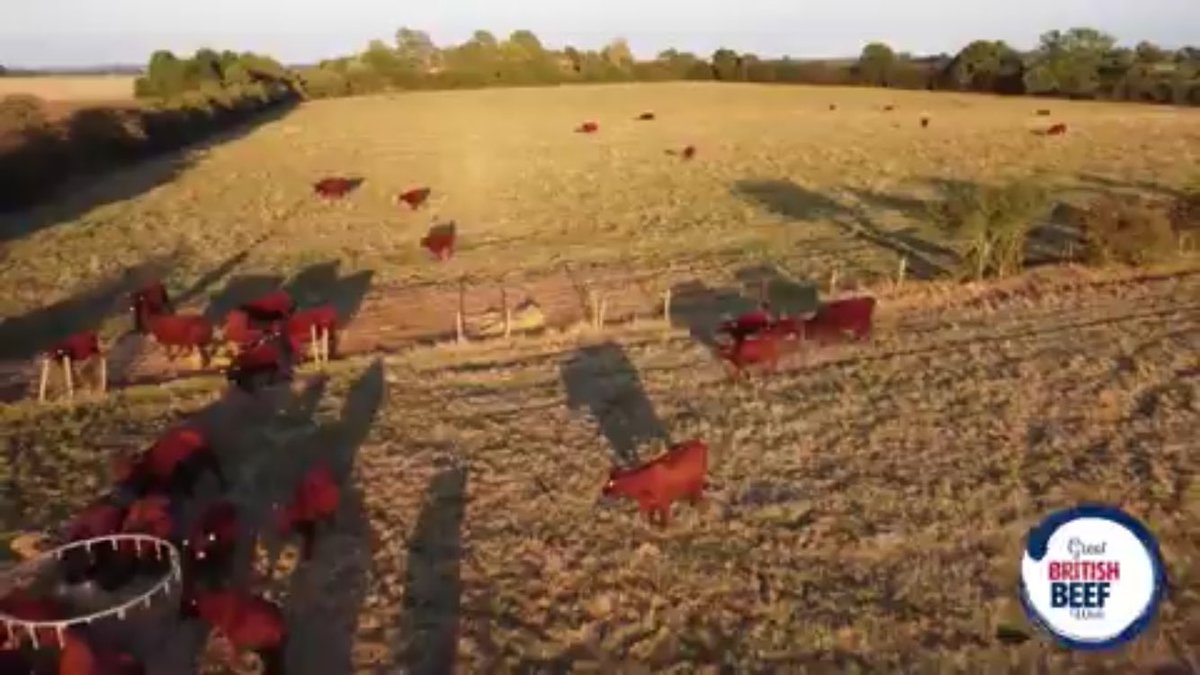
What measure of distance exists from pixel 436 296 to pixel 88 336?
539 cm

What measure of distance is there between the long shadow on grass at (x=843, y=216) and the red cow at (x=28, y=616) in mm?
13721

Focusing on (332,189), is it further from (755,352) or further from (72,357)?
(755,352)

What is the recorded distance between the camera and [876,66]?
75.0 m

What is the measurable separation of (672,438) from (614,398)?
52.9 inches

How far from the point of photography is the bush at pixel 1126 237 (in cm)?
1755

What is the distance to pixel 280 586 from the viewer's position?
8.16 meters

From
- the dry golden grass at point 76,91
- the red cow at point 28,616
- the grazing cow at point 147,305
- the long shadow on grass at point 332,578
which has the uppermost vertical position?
the dry golden grass at point 76,91

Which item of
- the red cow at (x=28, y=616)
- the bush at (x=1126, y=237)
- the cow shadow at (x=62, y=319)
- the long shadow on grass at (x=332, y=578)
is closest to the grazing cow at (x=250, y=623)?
the long shadow on grass at (x=332, y=578)

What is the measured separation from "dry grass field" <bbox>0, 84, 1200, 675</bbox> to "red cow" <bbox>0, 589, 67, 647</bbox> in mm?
1450

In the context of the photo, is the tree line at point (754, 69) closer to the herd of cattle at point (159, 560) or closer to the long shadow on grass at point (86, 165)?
the long shadow on grass at point (86, 165)

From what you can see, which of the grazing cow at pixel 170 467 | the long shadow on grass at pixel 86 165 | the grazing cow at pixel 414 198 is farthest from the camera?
the grazing cow at pixel 414 198

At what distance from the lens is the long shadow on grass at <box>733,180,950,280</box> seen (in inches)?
738

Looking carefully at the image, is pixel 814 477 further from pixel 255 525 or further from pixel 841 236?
pixel 841 236

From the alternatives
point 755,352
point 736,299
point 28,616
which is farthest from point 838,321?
point 28,616
